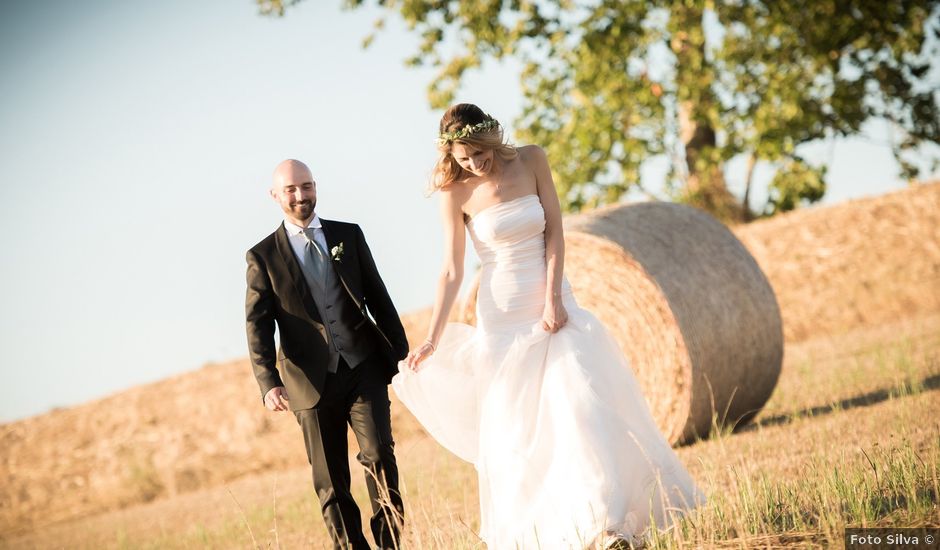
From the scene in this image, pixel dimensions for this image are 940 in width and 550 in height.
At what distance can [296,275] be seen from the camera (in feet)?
17.2

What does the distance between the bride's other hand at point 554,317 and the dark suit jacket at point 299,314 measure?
2.57ft

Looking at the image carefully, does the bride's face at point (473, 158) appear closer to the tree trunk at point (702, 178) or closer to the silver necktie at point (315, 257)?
the silver necktie at point (315, 257)

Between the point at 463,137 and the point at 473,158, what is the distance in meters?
0.12

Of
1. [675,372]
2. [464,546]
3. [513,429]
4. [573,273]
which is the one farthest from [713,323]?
[464,546]

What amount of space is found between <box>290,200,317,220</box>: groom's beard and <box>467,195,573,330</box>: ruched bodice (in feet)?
2.87

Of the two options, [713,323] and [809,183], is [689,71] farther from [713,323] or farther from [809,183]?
[713,323]

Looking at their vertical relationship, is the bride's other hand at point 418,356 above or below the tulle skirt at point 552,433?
above

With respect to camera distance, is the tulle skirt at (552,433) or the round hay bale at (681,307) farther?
the round hay bale at (681,307)

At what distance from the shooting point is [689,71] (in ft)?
49.7

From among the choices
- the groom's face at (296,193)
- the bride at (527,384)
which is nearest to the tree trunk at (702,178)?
the bride at (527,384)

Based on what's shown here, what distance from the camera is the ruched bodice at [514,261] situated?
5184 millimetres

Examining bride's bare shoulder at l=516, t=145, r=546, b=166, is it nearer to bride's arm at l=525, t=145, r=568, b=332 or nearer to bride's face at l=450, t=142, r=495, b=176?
bride's arm at l=525, t=145, r=568, b=332

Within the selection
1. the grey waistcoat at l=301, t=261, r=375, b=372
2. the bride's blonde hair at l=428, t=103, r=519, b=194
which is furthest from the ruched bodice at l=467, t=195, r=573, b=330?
the grey waistcoat at l=301, t=261, r=375, b=372

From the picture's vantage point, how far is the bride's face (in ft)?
16.7
